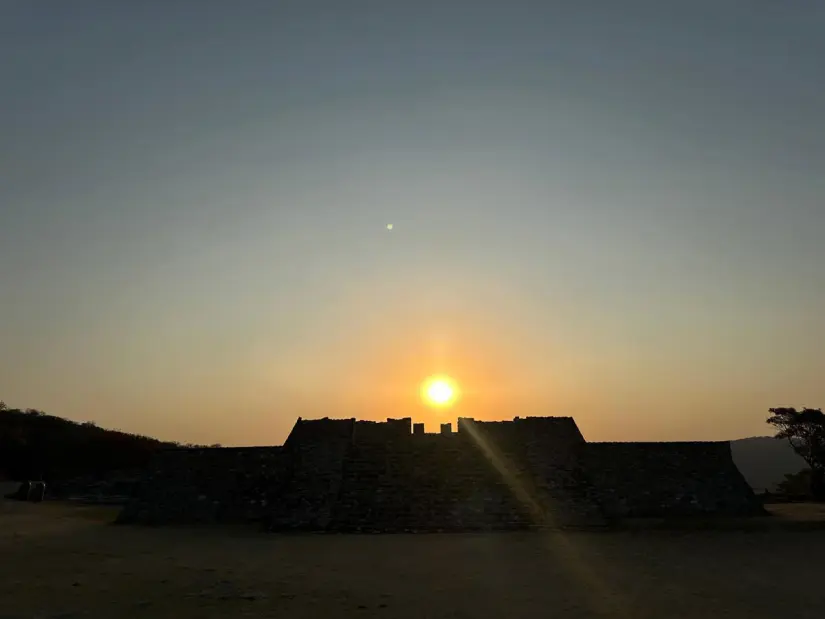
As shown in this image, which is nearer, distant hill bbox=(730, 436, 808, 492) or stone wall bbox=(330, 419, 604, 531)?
stone wall bbox=(330, 419, 604, 531)

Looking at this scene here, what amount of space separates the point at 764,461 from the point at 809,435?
73534 mm

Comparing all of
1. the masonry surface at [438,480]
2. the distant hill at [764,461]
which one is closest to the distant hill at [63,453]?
the masonry surface at [438,480]

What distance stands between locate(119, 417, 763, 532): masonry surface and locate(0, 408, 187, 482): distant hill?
22028 mm

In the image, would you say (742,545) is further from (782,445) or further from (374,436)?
(782,445)

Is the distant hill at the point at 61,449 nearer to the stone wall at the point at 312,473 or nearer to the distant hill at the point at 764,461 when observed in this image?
the stone wall at the point at 312,473

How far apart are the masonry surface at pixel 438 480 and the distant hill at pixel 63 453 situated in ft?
72.3

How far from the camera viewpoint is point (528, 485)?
24.5 meters

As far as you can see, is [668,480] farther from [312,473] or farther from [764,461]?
[764,461]

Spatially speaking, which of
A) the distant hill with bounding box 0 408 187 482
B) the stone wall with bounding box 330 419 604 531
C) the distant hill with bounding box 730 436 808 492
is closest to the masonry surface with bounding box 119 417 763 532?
the stone wall with bounding box 330 419 604 531

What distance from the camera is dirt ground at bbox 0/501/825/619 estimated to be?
11.8 m

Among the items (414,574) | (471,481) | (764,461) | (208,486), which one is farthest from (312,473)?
(764,461)

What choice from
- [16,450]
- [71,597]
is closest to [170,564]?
[71,597]

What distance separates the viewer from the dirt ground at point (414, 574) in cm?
1182

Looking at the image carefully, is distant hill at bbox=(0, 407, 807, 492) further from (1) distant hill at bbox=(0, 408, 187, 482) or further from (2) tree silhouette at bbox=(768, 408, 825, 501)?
(2) tree silhouette at bbox=(768, 408, 825, 501)
